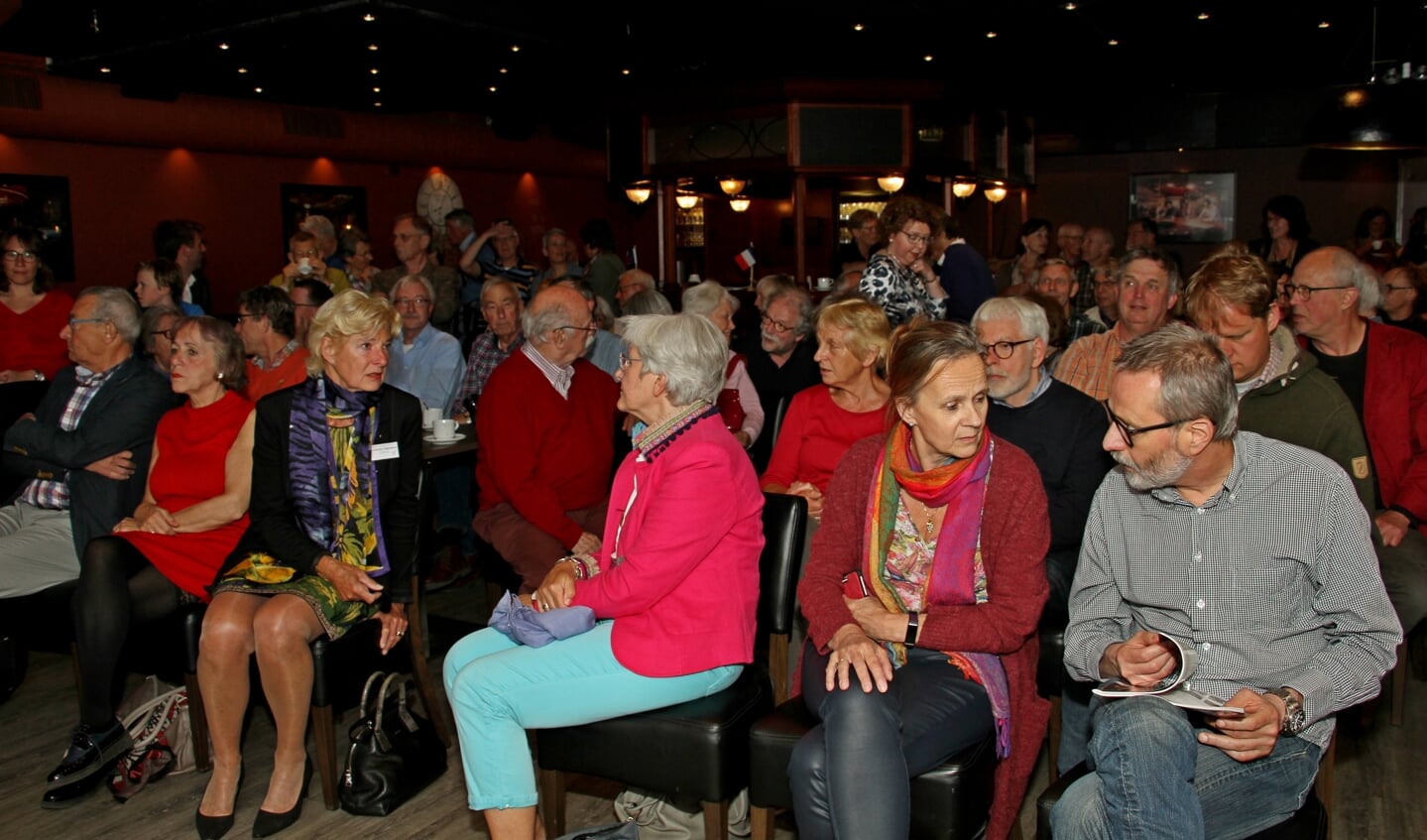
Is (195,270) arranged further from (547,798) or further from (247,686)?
(547,798)

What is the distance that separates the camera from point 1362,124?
21.4 feet

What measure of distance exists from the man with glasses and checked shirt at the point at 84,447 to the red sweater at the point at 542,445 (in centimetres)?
110

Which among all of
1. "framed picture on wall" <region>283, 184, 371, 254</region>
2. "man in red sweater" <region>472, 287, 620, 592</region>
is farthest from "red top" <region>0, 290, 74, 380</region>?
"framed picture on wall" <region>283, 184, 371, 254</region>

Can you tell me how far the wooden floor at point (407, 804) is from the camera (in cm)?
297

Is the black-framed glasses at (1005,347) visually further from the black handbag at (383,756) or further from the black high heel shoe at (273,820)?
the black high heel shoe at (273,820)

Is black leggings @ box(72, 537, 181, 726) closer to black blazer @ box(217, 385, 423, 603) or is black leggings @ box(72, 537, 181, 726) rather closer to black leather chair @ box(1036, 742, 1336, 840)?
black blazer @ box(217, 385, 423, 603)

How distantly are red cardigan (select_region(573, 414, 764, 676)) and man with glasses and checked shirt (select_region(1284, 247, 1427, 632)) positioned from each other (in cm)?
206

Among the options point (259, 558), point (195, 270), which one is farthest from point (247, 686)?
point (195, 270)

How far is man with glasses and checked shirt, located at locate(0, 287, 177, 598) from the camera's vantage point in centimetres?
356

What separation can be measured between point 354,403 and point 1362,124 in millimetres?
6103

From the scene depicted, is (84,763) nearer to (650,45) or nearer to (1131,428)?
(1131,428)

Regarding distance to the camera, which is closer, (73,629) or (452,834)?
(452,834)

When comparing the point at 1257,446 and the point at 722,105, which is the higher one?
the point at 722,105

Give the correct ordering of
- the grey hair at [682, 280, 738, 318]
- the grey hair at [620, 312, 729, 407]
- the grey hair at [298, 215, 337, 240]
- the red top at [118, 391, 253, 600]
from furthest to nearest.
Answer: the grey hair at [298, 215, 337, 240], the grey hair at [682, 280, 738, 318], the red top at [118, 391, 253, 600], the grey hair at [620, 312, 729, 407]
